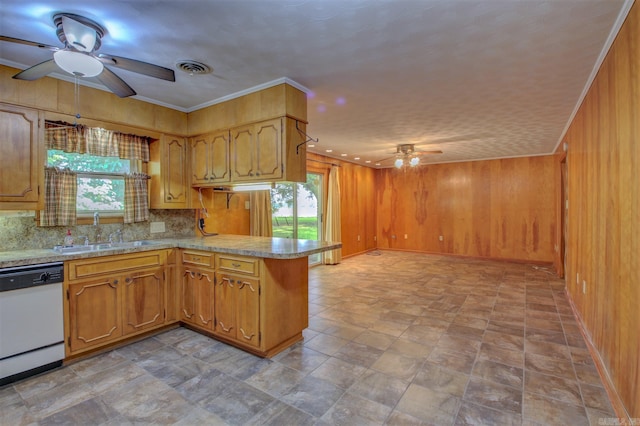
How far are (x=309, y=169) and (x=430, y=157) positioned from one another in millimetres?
3017

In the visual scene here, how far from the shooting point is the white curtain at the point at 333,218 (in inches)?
265

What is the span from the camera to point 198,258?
122 inches

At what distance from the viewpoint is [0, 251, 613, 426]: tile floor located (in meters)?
1.94

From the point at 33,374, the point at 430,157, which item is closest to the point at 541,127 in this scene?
the point at 430,157

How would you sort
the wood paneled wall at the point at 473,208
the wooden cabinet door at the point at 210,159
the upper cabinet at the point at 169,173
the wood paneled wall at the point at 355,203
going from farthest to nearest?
1. the wood paneled wall at the point at 355,203
2. the wood paneled wall at the point at 473,208
3. the upper cabinet at the point at 169,173
4. the wooden cabinet door at the point at 210,159

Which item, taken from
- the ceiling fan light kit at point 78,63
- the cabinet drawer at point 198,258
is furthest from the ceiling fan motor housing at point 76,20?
the cabinet drawer at point 198,258

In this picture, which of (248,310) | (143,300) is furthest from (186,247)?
(248,310)

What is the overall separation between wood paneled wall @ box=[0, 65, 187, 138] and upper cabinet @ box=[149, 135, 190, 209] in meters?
0.14

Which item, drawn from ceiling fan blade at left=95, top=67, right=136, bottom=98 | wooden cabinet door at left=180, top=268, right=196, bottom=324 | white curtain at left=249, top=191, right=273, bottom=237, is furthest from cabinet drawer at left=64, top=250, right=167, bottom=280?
white curtain at left=249, top=191, right=273, bottom=237

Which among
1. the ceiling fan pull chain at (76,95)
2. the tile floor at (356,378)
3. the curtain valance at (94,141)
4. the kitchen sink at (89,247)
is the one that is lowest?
the tile floor at (356,378)

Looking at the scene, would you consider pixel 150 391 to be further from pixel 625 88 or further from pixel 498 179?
pixel 498 179

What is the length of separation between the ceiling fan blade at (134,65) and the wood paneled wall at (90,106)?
1175 millimetres

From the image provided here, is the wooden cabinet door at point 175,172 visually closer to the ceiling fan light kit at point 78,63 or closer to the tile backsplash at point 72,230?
the tile backsplash at point 72,230

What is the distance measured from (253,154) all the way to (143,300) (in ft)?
5.99
